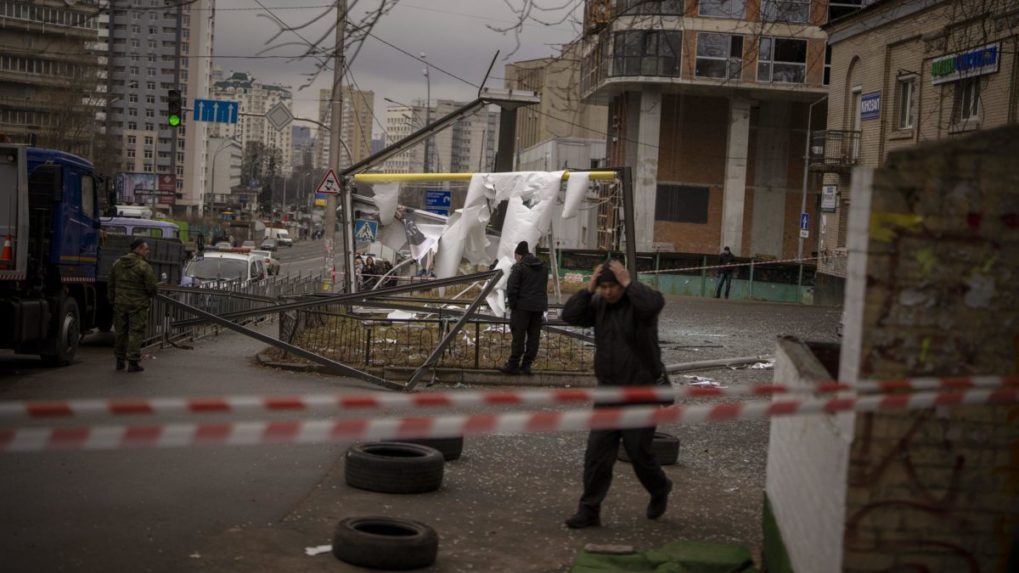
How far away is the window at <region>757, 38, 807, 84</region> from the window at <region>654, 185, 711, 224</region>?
23.8 feet

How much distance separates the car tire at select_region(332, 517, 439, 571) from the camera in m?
6.77

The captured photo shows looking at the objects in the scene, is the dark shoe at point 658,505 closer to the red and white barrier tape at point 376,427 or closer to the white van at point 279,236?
the red and white barrier tape at point 376,427

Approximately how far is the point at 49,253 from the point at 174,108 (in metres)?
13.0

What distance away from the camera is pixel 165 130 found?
15875 cm

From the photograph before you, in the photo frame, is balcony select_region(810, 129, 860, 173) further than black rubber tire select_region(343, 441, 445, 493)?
Yes

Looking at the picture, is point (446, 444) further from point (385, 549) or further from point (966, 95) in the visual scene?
point (966, 95)

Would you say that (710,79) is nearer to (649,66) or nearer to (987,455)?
(649,66)

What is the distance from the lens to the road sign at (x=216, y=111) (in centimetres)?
4299

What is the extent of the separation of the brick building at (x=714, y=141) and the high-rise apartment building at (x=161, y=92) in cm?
8844

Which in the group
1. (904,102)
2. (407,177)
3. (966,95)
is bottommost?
(407,177)

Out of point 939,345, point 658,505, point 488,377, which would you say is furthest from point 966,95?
point 939,345

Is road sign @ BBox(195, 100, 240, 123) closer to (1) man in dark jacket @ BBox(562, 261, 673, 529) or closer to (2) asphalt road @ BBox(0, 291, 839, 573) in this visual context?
(2) asphalt road @ BBox(0, 291, 839, 573)

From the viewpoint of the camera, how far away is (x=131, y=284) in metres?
15.5

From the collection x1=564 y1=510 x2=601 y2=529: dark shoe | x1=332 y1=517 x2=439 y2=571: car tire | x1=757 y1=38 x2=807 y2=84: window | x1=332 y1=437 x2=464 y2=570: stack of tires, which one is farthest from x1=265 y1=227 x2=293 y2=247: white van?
x1=332 y1=517 x2=439 y2=571: car tire
